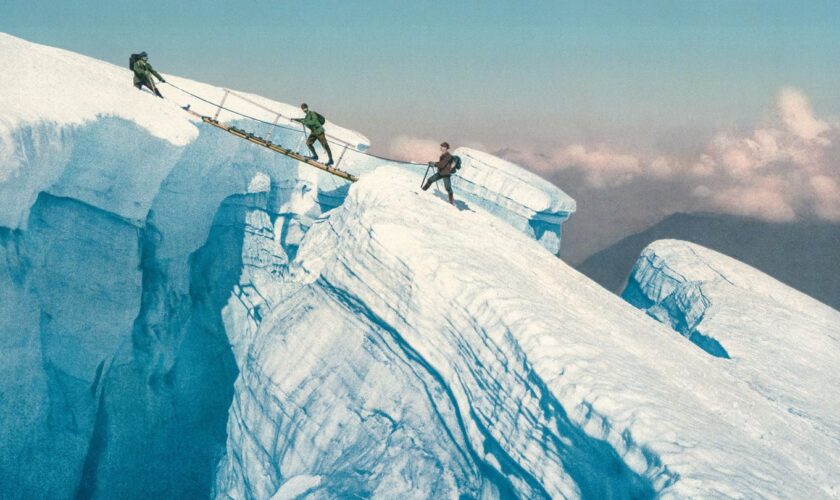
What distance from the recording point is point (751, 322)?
12.1 meters

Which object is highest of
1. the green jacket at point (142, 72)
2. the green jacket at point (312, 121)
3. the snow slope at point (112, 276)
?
the green jacket at point (312, 121)

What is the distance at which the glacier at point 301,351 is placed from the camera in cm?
622

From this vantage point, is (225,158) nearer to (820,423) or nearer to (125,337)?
(125,337)

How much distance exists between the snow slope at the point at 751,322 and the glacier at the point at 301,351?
8.4 inches

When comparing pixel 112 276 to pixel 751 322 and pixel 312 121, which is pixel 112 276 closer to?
pixel 312 121

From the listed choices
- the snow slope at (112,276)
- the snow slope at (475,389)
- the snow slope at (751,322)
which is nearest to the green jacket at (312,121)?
the snow slope at (112,276)

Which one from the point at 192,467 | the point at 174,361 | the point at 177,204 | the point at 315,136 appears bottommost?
the point at 192,467

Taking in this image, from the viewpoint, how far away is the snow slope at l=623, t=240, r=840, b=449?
9.05 m

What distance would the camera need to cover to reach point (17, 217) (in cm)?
850

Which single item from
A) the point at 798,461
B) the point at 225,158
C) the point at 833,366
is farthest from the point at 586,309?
the point at 225,158

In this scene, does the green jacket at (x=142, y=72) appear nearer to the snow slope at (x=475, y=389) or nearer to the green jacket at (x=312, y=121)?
the green jacket at (x=312, y=121)

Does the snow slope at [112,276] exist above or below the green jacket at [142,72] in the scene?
below

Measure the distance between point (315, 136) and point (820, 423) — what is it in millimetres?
10850

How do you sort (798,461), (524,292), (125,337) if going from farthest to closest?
(125,337)
(524,292)
(798,461)
